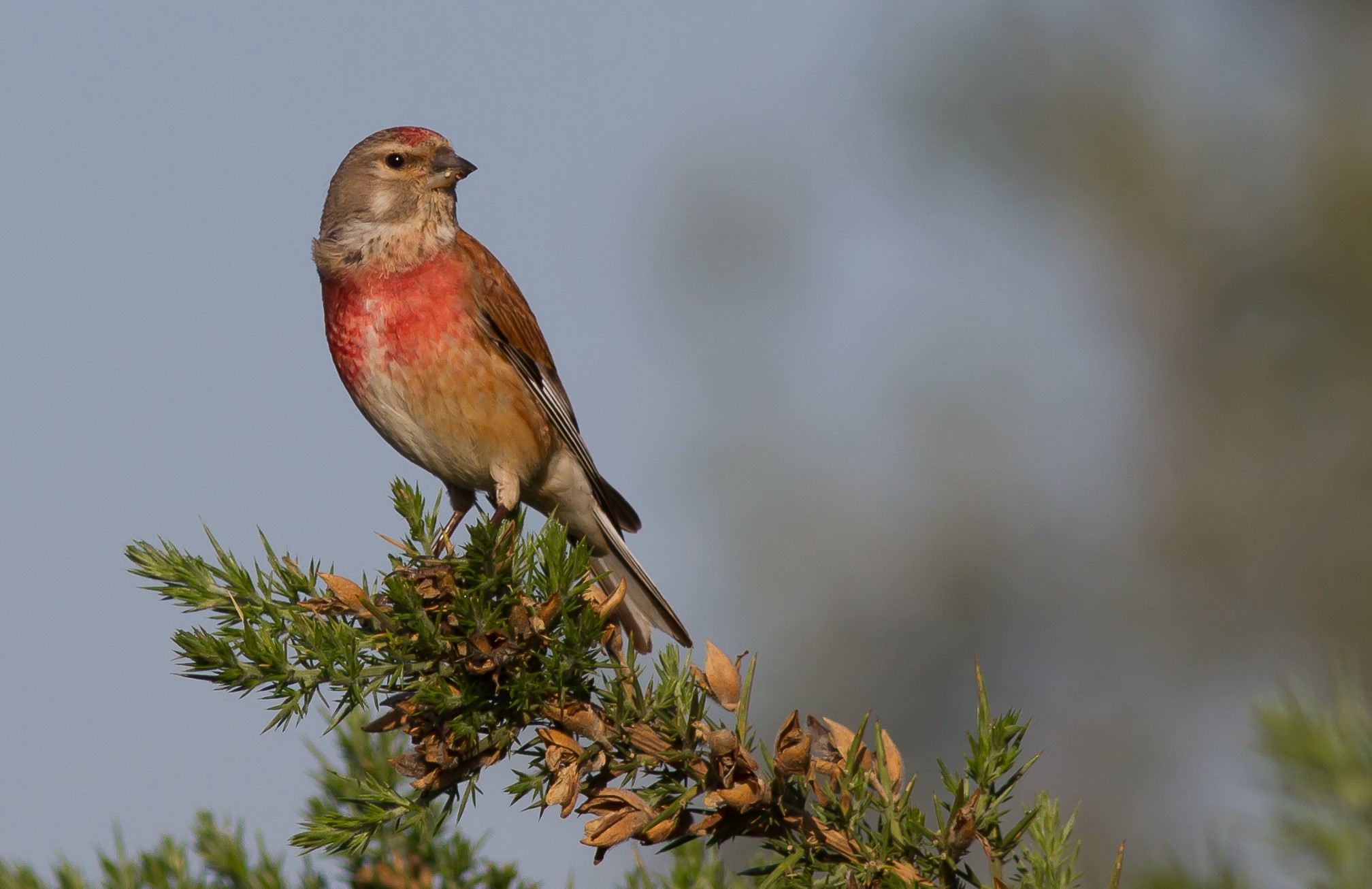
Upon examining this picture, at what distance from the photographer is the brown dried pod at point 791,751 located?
201 cm

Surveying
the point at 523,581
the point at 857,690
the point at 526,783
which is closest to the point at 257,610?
the point at 523,581

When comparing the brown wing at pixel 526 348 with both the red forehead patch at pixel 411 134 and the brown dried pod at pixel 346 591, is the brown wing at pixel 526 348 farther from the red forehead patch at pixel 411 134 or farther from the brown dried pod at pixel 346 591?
the brown dried pod at pixel 346 591

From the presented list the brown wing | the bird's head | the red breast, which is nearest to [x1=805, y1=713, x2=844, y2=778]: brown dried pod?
the red breast

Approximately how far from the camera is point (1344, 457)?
10297 millimetres

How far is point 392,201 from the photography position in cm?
531

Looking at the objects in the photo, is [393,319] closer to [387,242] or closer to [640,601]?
[387,242]

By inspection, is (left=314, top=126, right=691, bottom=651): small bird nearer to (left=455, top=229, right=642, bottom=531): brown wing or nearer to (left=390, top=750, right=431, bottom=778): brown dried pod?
(left=455, top=229, right=642, bottom=531): brown wing

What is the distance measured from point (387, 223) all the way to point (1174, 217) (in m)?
8.35

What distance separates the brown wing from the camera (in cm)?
519

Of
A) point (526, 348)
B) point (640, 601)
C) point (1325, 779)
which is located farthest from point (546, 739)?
point (526, 348)

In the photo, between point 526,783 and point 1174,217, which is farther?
point 1174,217

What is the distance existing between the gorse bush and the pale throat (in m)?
2.49

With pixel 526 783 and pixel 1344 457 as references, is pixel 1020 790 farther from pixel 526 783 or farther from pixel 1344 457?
pixel 526 783

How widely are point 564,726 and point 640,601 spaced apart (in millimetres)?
2556
